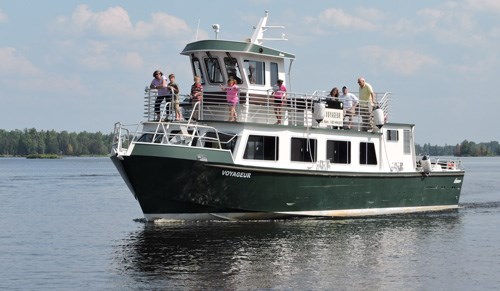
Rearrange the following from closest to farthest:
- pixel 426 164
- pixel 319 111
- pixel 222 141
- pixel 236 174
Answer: pixel 236 174, pixel 222 141, pixel 319 111, pixel 426 164

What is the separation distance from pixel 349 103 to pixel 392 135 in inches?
88.3

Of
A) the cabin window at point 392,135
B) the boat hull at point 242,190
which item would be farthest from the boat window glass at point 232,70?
the cabin window at point 392,135

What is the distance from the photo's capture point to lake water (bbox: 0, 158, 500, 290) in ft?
60.0

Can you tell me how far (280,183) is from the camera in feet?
87.3

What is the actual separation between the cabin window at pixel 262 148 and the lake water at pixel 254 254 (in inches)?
83.0

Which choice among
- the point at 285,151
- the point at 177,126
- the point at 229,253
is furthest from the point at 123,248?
the point at 285,151

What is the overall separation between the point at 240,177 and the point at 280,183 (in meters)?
1.53

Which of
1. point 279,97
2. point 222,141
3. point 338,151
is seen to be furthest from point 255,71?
point 338,151

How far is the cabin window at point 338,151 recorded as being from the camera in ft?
93.9

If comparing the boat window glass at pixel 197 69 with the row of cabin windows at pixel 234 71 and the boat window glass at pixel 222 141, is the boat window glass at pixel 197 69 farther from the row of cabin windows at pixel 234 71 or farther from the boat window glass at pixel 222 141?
the boat window glass at pixel 222 141

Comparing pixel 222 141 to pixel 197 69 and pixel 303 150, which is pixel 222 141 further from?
pixel 197 69

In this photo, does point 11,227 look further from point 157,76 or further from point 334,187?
point 334,187

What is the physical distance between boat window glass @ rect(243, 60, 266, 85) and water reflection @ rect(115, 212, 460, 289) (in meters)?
Result: 4.87

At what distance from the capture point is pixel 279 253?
21.8 m
